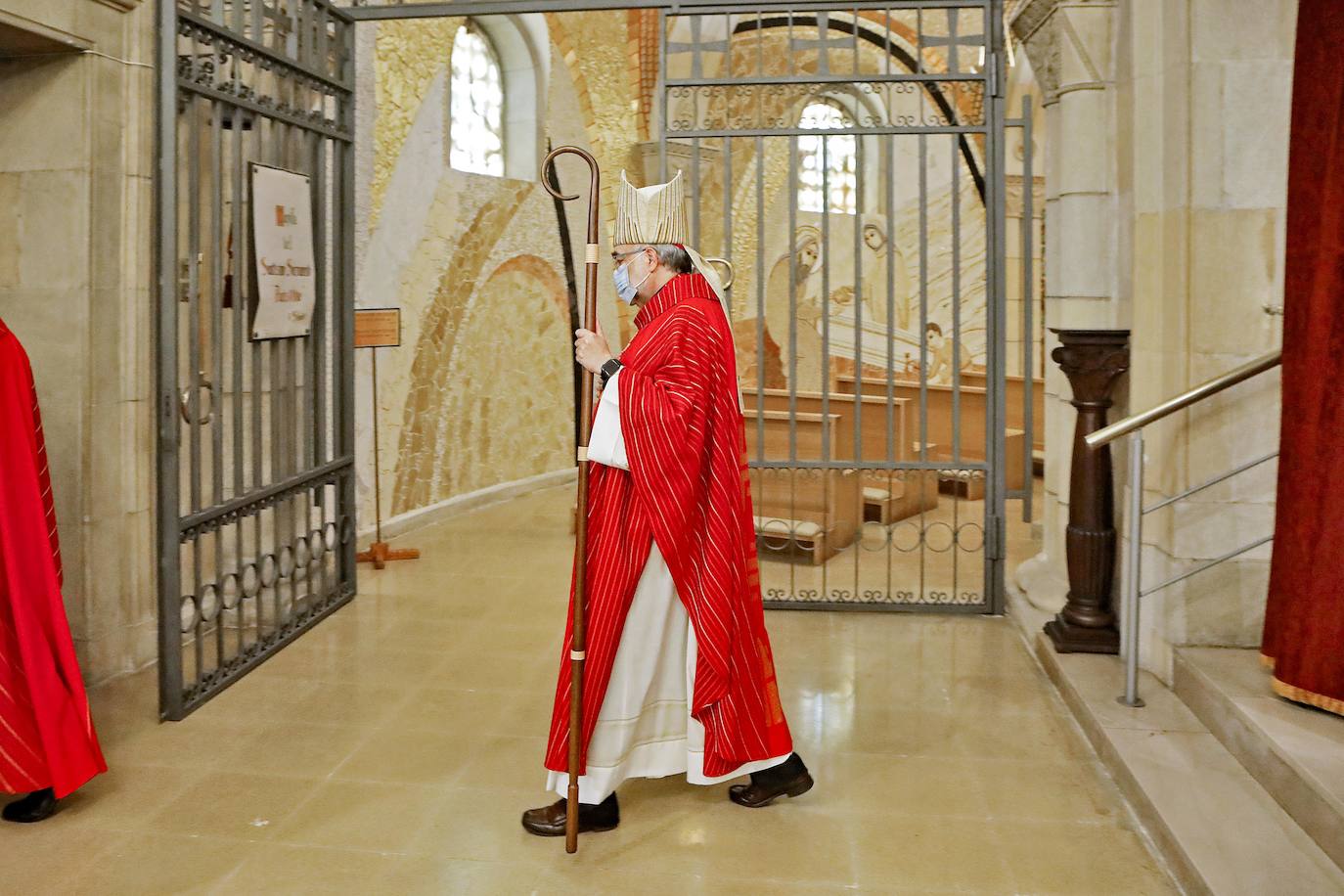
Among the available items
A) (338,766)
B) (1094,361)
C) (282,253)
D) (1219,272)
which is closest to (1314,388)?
(1219,272)

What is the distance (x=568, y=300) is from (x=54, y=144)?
5.39m

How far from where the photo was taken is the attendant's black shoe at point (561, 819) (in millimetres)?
3203

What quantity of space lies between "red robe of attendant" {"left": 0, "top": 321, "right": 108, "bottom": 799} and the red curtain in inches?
132

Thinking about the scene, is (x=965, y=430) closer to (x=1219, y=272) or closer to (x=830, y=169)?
(x=1219, y=272)

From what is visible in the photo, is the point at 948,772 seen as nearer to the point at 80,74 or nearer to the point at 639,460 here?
the point at 639,460

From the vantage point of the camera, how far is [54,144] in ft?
13.8

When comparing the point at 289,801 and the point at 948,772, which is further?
the point at 948,772

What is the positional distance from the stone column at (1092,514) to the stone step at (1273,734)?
1.81 ft

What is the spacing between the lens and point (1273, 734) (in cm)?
321

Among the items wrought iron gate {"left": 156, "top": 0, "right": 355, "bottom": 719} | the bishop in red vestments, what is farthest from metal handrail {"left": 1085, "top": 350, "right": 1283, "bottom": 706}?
wrought iron gate {"left": 156, "top": 0, "right": 355, "bottom": 719}

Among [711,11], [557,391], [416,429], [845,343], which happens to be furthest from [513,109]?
[845,343]

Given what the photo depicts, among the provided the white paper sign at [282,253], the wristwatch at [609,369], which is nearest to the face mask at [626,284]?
the wristwatch at [609,369]

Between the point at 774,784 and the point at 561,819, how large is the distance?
0.61m

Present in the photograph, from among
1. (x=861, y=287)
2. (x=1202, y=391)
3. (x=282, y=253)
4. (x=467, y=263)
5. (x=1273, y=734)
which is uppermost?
(x=467, y=263)
